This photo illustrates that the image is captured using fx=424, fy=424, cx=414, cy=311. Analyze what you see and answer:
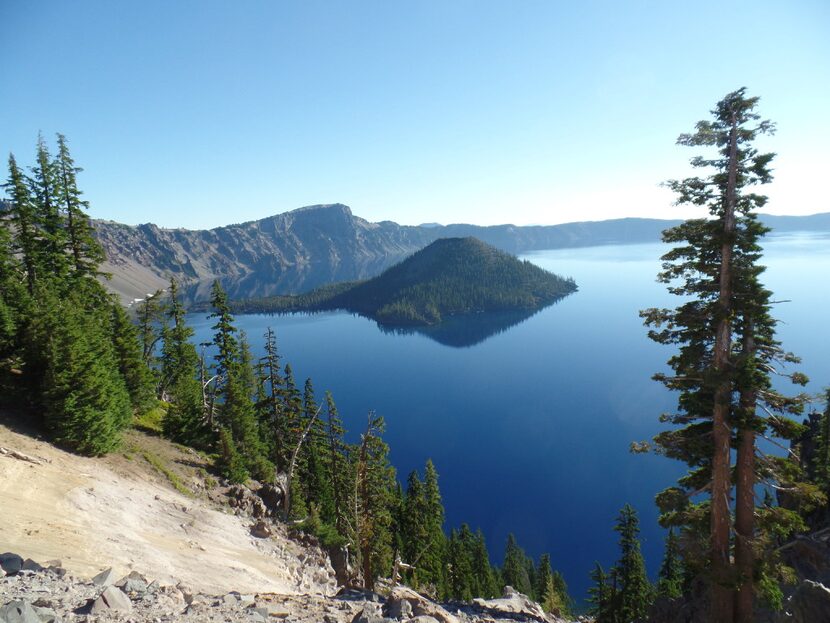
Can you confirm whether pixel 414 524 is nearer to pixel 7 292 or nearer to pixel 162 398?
pixel 162 398

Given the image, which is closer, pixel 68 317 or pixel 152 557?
pixel 152 557

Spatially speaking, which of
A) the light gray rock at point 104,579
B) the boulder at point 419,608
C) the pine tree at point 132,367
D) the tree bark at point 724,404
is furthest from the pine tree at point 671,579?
the pine tree at point 132,367

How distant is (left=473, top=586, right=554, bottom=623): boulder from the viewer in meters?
18.4

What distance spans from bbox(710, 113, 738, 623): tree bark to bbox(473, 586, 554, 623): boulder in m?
8.27

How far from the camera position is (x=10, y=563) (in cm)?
1124

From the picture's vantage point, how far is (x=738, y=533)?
14609mm

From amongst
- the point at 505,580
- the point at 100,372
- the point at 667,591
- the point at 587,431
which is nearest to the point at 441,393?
the point at 587,431

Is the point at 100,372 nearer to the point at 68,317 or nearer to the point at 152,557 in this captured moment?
the point at 68,317

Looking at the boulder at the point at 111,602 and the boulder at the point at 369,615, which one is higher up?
the boulder at the point at 111,602

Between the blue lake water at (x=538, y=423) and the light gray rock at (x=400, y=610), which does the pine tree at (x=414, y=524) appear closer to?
the light gray rock at (x=400, y=610)

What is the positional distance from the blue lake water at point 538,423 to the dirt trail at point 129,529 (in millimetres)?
63104

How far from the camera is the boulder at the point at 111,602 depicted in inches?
388

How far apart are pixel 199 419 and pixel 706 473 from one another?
1356 inches

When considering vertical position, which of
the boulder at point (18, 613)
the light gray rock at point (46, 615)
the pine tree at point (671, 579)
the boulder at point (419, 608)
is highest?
the boulder at point (18, 613)
